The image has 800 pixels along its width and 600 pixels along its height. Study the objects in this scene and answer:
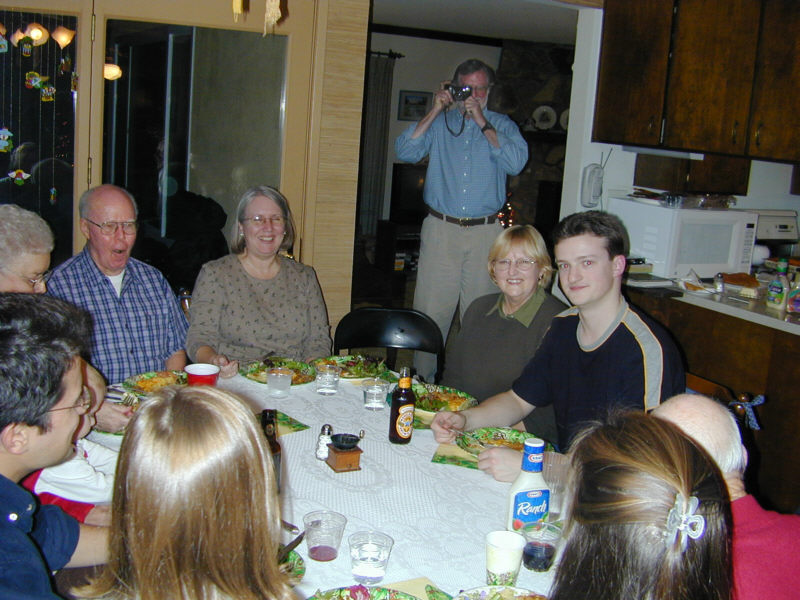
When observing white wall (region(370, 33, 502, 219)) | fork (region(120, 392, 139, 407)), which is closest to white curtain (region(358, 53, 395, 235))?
white wall (region(370, 33, 502, 219))

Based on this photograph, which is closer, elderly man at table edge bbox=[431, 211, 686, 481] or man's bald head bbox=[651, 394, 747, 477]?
man's bald head bbox=[651, 394, 747, 477]

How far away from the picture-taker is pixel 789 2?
12.0ft

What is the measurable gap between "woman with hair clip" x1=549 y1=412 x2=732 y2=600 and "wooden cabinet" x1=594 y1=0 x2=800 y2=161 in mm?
3221

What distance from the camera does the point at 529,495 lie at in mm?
1485

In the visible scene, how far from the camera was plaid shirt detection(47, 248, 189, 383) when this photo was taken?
2.61 meters

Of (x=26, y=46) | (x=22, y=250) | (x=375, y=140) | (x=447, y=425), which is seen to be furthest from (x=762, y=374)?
(x=375, y=140)

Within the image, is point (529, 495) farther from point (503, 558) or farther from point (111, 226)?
point (111, 226)

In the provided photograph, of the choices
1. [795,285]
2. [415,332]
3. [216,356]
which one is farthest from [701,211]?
[216,356]

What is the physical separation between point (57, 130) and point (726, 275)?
338cm

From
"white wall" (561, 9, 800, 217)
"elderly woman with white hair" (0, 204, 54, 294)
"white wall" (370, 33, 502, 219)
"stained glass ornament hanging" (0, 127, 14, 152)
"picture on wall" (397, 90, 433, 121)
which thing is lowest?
"elderly woman with white hair" (0, 204, 54, 294)

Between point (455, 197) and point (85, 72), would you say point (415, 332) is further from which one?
point (85, 72)

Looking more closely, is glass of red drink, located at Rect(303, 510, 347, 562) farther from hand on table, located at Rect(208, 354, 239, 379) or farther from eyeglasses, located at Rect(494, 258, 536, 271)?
eyeglasses, located at Rect(494, 258, 536, 271)

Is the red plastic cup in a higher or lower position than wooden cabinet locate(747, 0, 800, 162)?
lower

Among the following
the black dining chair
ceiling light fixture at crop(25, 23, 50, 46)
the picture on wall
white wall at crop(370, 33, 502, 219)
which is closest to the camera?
the black dining chair
